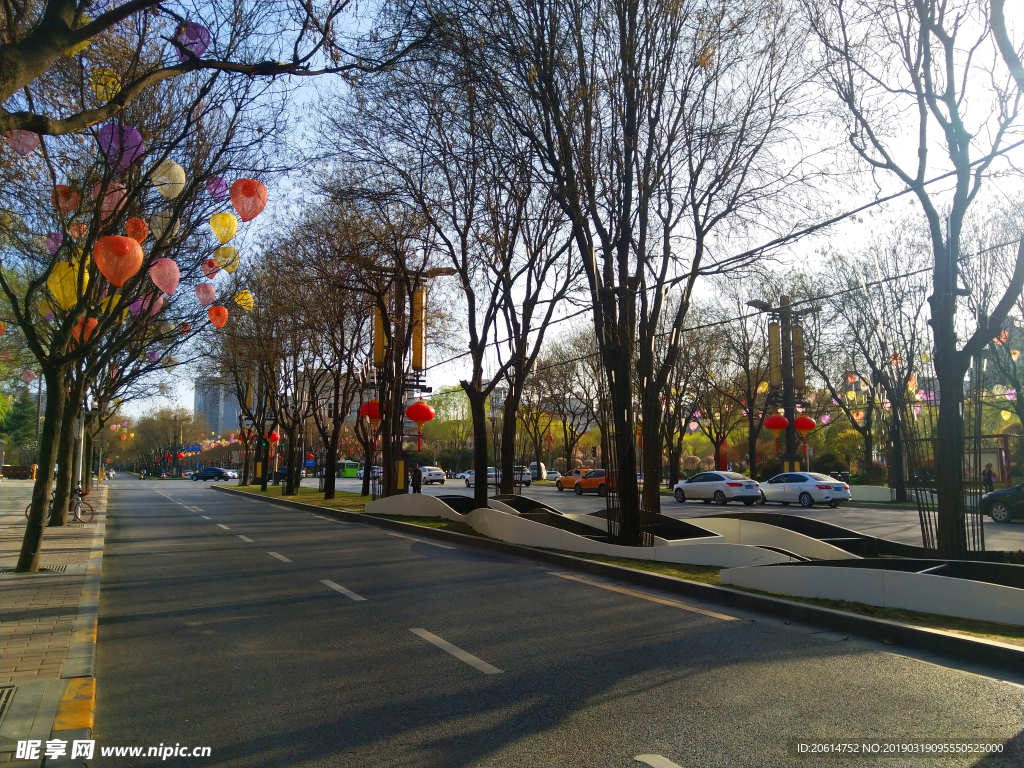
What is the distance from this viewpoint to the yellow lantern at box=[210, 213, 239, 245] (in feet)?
38.5

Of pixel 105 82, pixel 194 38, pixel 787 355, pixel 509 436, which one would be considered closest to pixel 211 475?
pixel 787 355

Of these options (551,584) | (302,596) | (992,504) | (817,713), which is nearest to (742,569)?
(551,584)

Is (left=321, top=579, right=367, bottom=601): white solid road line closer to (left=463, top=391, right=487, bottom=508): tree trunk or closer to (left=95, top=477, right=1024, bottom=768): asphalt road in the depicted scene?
(left=95, top=477, right=1024, bottom=768): asphalt road

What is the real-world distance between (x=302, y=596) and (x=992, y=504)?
69.9 ft

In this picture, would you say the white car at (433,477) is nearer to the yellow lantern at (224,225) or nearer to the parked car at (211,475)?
the parked car at (211,475)

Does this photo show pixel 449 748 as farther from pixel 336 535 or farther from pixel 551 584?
pixel 336 535

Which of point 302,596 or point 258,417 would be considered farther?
point 258,417

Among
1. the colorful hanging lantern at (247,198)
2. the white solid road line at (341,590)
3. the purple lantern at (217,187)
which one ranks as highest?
the purple lantern at (217,187)

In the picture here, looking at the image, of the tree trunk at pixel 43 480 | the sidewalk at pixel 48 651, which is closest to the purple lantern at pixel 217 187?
the tree trunk at pixel 43 480

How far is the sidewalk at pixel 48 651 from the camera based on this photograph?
5055 millimetres

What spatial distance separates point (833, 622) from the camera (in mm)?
8266

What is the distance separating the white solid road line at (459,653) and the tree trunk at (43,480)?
7.28 meters

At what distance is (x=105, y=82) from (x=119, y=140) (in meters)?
1.14

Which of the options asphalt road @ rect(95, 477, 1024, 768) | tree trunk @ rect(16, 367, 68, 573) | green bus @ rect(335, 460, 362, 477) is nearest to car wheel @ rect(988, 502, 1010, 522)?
asphalt road @ rect(95, 477, 1024, 768)
